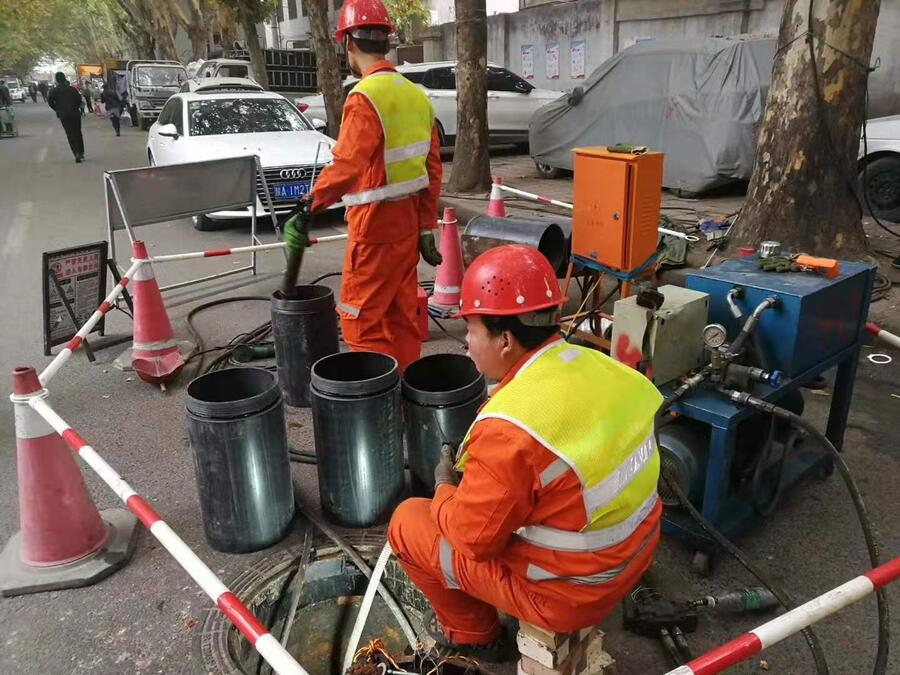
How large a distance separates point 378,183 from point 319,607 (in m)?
2.13

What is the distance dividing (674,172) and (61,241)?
8525mm

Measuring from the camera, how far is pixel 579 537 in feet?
5.99

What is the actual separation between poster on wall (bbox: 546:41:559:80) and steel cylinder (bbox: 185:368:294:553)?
1692 centimetres

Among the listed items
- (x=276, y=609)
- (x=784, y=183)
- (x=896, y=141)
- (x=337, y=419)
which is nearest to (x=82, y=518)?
(x=276, y=609)

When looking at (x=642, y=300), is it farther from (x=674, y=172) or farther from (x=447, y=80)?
(x=447, y=80)

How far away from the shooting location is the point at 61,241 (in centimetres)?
916

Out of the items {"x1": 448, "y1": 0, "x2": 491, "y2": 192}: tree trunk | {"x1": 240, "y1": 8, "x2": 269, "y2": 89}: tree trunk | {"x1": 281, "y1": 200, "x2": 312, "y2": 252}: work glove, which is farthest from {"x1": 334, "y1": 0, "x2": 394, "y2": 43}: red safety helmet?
{"x1": 240, "y1": 8, "x2": 269, "y2": 89}: tree trunk

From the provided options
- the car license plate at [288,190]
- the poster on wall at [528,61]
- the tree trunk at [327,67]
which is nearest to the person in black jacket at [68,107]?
the tree trunk at [327,67]

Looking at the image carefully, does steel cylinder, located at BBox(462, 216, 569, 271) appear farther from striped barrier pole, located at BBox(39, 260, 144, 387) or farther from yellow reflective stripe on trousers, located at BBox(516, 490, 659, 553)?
yellow reflective stripe on trousers, located at BBox(516, 490, 659, 553)

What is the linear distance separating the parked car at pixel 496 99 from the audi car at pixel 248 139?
411 centimetres

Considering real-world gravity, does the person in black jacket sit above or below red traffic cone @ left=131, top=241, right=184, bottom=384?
above

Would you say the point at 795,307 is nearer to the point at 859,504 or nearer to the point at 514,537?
the point at 859,504

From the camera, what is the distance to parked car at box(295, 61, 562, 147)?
13953 mm

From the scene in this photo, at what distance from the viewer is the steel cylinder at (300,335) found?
4238 millimetres
